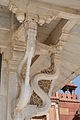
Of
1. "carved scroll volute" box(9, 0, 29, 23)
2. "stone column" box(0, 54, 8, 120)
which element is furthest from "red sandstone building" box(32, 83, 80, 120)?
"carved scroll volute" box(9, 0, 29, 23)

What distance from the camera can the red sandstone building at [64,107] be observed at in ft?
47.2

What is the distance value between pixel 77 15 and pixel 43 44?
2.98 feet

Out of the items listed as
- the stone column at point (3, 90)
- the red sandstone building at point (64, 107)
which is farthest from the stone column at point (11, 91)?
the red sandstone building at point (64, 107)

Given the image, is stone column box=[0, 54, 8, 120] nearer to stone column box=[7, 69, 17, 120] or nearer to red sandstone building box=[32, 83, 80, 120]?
stone column box=[7, 69, 17, 120]

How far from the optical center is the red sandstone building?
567 inches

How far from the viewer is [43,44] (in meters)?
4.11

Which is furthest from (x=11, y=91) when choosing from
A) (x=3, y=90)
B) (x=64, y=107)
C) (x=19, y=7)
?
(x=64, y=107)

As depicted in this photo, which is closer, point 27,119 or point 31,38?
point 31,38

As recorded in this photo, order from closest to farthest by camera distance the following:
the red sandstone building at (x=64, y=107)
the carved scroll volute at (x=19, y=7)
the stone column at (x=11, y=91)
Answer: the carved scroll volute at (x=19, y=7) < the stone column at (x=11, y=91) < the red sandstone building at (x=64, y=107)

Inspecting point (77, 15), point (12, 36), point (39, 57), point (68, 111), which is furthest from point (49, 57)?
point (68, 111)

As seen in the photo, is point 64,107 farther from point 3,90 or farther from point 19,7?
point 19,7

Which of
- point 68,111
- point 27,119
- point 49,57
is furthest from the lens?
point 68,111

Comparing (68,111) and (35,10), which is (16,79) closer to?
(35,10)

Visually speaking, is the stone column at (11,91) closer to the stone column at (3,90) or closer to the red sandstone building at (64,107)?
the stone column at (3,90)
